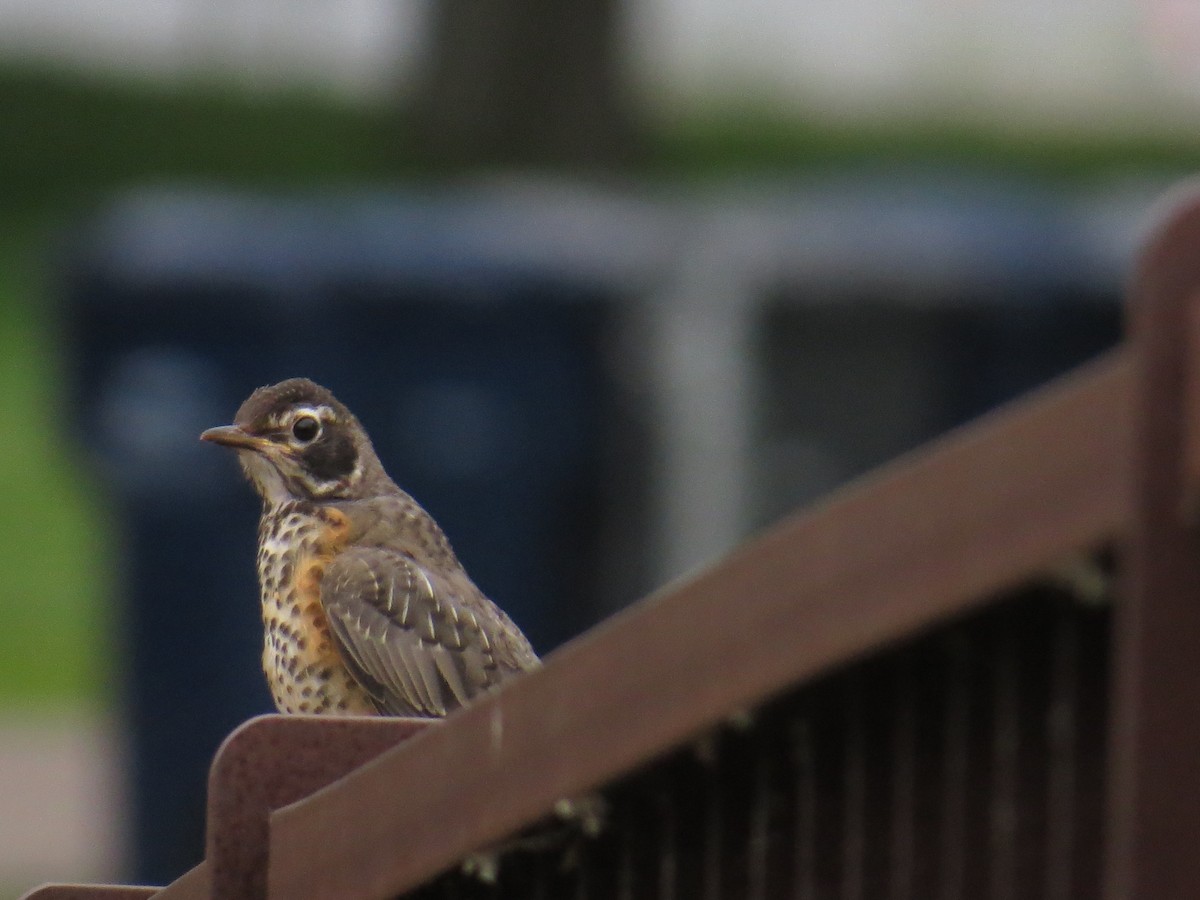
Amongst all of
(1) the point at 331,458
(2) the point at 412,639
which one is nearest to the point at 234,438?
(1) the point at 331,458

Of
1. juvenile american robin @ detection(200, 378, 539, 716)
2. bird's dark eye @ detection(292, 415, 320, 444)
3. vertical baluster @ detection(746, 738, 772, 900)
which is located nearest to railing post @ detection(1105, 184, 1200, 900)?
vertical baluster @ detection(746, 738, 772, 900)

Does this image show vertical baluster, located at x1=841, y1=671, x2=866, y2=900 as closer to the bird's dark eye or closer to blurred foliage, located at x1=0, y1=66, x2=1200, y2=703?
the bird's dark eye

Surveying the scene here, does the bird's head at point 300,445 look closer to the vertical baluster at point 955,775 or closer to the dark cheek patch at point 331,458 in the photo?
the dark cheek patch at point 331,458

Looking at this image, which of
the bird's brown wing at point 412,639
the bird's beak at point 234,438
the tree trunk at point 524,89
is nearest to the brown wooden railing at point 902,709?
the bird's brown wing at point 412,639

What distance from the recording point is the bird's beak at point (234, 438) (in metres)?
3.49

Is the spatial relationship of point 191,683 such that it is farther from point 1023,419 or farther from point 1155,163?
point 1155,163

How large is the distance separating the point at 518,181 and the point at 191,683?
3.77m

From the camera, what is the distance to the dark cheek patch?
12.3ft

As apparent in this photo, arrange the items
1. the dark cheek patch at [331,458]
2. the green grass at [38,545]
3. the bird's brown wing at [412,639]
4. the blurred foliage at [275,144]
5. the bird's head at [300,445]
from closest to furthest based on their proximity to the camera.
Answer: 1. the bird's brown wing at [412,639]
2. the bird's head at [300,445]
3. the dark cheek patch at [331,458]
4. the green grass at [38,545]
5. the blurred foliage at [275,144]

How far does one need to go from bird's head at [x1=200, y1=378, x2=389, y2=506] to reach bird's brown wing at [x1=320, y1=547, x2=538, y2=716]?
0.22m

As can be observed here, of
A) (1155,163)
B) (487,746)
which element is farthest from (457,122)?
(1155,163)

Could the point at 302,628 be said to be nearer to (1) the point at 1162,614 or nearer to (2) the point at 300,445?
(2) the point at 300,445

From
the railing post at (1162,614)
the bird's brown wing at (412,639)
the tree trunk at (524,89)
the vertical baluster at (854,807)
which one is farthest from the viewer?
the tree trunk at (524,89)

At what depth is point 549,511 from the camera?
317 inches
